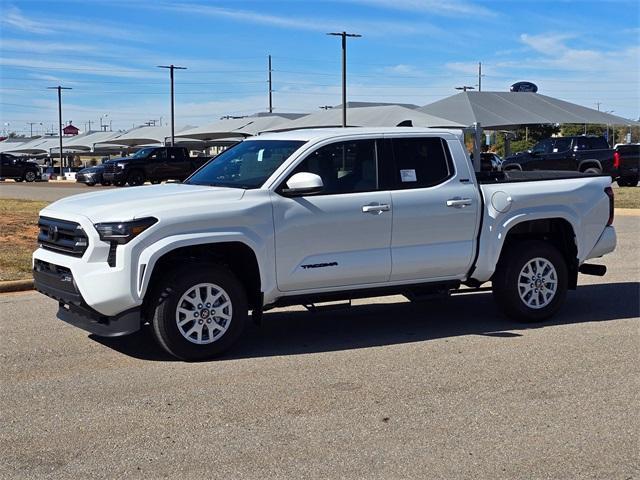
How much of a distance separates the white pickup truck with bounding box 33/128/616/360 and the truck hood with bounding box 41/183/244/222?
2cm

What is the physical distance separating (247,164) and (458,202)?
1.95 metres

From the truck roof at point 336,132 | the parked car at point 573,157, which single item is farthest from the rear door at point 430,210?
the parked car at point 573,157

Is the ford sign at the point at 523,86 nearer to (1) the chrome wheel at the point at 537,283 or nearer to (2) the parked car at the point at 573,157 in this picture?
(2) the parked car at the point at 573,157

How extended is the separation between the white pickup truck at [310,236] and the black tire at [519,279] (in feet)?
0.04

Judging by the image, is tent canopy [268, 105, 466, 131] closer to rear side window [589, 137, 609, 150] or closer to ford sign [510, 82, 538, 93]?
rear side window [589, 137, 609, 150]

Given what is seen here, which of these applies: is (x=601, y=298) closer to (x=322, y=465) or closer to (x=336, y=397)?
(x=336, y=397)

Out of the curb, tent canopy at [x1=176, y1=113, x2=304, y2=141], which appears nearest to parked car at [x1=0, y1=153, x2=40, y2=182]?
tent canopy at [x1=176, y1=113, x2=304, y2=141]

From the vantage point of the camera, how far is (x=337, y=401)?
226 inches

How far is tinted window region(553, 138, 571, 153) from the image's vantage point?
98.6 feet

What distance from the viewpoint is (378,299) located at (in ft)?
31.3

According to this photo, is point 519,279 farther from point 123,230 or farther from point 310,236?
point 123,230

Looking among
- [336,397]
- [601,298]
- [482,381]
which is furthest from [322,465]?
[601,298]

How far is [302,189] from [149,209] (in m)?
1.27

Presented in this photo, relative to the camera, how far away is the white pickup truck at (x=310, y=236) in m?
6.57
